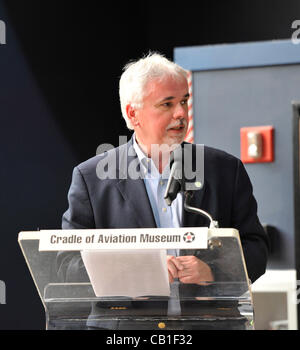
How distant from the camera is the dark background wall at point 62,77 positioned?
436 centimetres

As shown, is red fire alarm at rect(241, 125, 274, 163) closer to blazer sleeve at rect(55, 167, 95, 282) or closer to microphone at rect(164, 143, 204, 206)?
blazer sleeve at rect(55, 167, 95, 282)

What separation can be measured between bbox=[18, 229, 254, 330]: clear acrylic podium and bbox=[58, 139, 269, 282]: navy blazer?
463mm

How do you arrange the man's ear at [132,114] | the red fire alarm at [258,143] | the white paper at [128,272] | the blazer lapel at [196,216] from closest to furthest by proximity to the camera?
the white paper at [128,272] → the blazer lapel at [196,216] → the man's ear at [132,114] → the red fire alarm at [258,143]

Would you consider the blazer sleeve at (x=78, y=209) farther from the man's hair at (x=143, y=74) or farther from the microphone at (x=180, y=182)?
the microphone at (x=180, y=182)

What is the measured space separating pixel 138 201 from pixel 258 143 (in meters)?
2.34

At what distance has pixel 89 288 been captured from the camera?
1.95m

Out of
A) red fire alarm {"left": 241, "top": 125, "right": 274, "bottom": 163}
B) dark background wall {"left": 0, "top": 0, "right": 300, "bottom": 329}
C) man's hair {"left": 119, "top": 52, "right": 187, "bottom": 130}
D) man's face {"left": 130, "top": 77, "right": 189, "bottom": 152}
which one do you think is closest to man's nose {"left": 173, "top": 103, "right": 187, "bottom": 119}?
man's face {"left": 130, "top": 77, "right": 189, "bottom": 152}

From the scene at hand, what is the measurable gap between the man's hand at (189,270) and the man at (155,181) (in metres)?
0.50

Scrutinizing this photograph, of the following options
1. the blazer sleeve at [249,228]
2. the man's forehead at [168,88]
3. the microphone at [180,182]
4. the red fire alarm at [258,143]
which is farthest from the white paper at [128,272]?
the red fire alarm at [258,143]

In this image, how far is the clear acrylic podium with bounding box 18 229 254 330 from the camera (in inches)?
73.5

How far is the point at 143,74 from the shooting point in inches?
101

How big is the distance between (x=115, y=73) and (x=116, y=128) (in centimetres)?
50

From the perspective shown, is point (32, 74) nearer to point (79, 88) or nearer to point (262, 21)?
point (79, 88)

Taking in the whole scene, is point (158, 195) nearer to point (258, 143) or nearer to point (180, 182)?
point (180, 182)
